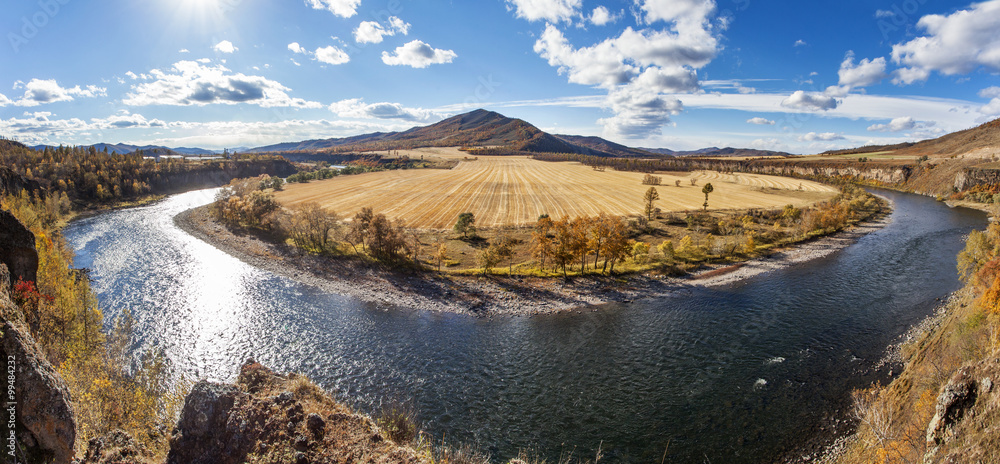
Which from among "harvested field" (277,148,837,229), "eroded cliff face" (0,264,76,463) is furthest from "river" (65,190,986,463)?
"harvested field" (277,148,837,229)

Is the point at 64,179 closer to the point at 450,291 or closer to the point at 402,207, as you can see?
the point at 402,207

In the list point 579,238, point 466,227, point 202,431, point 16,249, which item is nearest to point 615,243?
point 579,238

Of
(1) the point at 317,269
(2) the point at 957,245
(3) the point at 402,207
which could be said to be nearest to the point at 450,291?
(1) the point at 317,269

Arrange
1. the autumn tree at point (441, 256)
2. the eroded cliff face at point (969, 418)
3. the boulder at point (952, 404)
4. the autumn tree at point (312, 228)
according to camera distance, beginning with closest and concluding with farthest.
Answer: the eroded cliff face at point (969, 418), the boulder at point (952, 404), the autumn tree at point (441, 256), the autumn tree at point (312, 228)

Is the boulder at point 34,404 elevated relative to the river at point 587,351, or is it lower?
elevated

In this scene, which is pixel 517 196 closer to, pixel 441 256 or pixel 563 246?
pixel 441 256

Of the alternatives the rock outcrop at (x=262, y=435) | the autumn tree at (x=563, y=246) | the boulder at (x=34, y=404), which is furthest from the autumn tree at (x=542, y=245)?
the boulder at (x=34, y=404)

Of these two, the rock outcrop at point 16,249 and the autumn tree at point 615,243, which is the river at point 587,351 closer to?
the autumn tree at point 615,243
